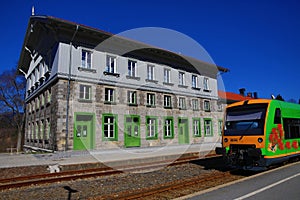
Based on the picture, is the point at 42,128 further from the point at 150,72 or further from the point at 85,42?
the point at 150,72

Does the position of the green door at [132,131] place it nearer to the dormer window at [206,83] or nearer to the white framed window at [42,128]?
the white framed window at [42,128]

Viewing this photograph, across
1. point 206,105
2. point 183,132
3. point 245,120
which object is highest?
point 206,105

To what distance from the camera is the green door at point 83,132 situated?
15289 millimetres

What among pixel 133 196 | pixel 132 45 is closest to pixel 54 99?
pixel 132 45

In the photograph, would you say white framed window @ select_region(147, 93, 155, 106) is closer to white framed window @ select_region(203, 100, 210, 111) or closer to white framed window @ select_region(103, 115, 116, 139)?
white framed window @ select_region(103, 115, 116, 139)

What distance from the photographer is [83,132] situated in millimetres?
15672

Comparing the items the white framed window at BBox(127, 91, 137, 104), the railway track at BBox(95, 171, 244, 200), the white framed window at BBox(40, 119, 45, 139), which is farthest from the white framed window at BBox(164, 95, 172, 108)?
the railway track at BBox(95, 171, 244, 200)

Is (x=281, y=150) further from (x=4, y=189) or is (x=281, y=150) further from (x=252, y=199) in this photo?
(x=4, y=189)

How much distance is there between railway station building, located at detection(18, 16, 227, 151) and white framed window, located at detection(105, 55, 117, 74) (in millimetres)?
79

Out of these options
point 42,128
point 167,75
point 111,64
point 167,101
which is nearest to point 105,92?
point 111,64

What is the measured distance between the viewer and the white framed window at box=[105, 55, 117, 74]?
17703 mm

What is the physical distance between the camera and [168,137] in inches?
823

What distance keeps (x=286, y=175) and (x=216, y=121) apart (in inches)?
754

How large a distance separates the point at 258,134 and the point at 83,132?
11.6 meters
